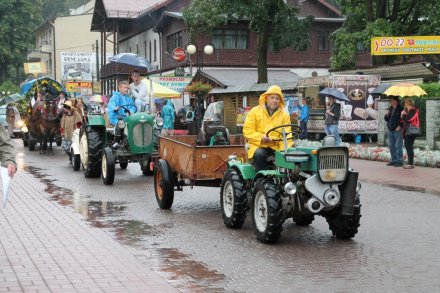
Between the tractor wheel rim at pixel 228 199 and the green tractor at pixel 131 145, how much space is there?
559cm

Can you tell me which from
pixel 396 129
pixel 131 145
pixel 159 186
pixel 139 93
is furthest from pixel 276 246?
pixel 396 129

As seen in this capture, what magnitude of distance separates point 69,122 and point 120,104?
5.82 metres

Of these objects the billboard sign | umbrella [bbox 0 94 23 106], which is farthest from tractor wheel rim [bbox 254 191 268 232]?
umbrella [bbox 0 94 23 106]

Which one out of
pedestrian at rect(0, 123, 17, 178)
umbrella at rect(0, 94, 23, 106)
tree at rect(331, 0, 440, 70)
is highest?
tree at rect(331, 0, 440, 70)

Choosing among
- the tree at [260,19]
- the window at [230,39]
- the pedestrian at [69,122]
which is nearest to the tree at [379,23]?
the tree at [260,19]

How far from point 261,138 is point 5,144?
3314 millimetres

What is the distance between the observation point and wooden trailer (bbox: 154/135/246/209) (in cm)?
1059

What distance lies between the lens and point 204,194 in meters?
13.7

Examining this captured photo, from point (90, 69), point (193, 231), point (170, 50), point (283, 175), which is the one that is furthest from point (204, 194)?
point (90, 69)

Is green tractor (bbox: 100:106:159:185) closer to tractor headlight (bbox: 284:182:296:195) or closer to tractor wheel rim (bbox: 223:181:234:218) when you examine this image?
tractor wheel rim (bbox: 223:181:234:218)

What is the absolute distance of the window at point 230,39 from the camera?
50312 millimetres

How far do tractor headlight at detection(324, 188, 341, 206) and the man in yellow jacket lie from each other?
1.18 metres

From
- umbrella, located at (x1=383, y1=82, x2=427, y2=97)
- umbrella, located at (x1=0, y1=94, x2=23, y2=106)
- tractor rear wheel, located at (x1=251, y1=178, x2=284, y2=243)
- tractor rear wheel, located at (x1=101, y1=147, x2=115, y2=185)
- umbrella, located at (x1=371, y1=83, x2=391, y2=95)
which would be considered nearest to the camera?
tractor rear wheel, located at (x1=251, y1=178, x2=284, y2=243)

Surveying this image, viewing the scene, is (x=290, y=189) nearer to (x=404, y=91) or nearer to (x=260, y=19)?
(x=404, y=91)
